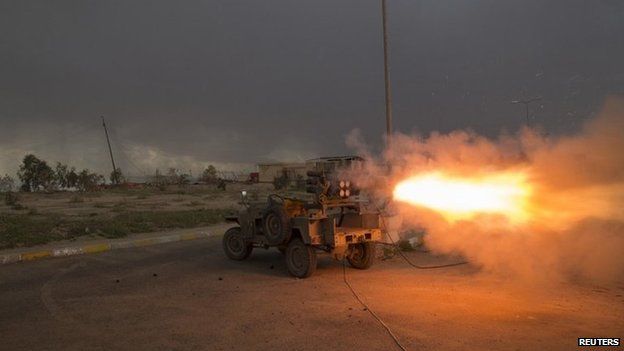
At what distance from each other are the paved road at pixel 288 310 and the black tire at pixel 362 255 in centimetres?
24

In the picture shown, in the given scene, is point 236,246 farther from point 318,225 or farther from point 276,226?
point 318,225

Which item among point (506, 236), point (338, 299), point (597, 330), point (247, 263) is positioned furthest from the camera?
point (247, 263)

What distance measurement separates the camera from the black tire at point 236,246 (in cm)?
1313

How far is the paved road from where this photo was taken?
6.47 meters

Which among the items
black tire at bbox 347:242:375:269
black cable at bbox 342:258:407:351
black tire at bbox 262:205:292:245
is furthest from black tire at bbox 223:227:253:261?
black cable at bbox 342:258:407:351

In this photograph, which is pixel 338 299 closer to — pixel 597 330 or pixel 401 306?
pixel 401 306

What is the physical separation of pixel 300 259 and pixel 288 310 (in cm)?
283

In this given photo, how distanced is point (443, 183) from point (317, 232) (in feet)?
10.8

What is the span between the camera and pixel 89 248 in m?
15.6

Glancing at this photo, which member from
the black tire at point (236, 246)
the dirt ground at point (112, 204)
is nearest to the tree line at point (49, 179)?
the dirt ground at point (112, 204)

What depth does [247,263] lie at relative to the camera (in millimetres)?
12914

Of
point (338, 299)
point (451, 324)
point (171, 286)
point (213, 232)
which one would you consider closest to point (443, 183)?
point (338, 299)

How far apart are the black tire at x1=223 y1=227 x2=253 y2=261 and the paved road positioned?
1066 millimetres
